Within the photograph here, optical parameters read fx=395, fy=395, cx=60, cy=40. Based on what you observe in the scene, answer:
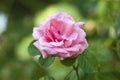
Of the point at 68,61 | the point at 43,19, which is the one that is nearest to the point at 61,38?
the point at 68,61

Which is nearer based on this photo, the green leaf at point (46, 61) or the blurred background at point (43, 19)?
the green leaf at point (46, 61)

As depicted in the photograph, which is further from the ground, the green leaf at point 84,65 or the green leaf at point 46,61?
the green leaf at point 46,61

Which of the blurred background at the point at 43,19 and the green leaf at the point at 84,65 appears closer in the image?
the green leaf at the point at 84,65

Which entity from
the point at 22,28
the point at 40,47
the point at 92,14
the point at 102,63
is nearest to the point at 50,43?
the point at 40,47

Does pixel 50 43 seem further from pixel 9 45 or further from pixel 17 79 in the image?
pixel 9 45

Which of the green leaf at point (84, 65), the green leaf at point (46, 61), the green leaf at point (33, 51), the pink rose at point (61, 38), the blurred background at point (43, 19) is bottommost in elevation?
the blurred background at point (43, 19)

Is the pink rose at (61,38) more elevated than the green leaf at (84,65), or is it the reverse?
the pink rose at (61,38)
